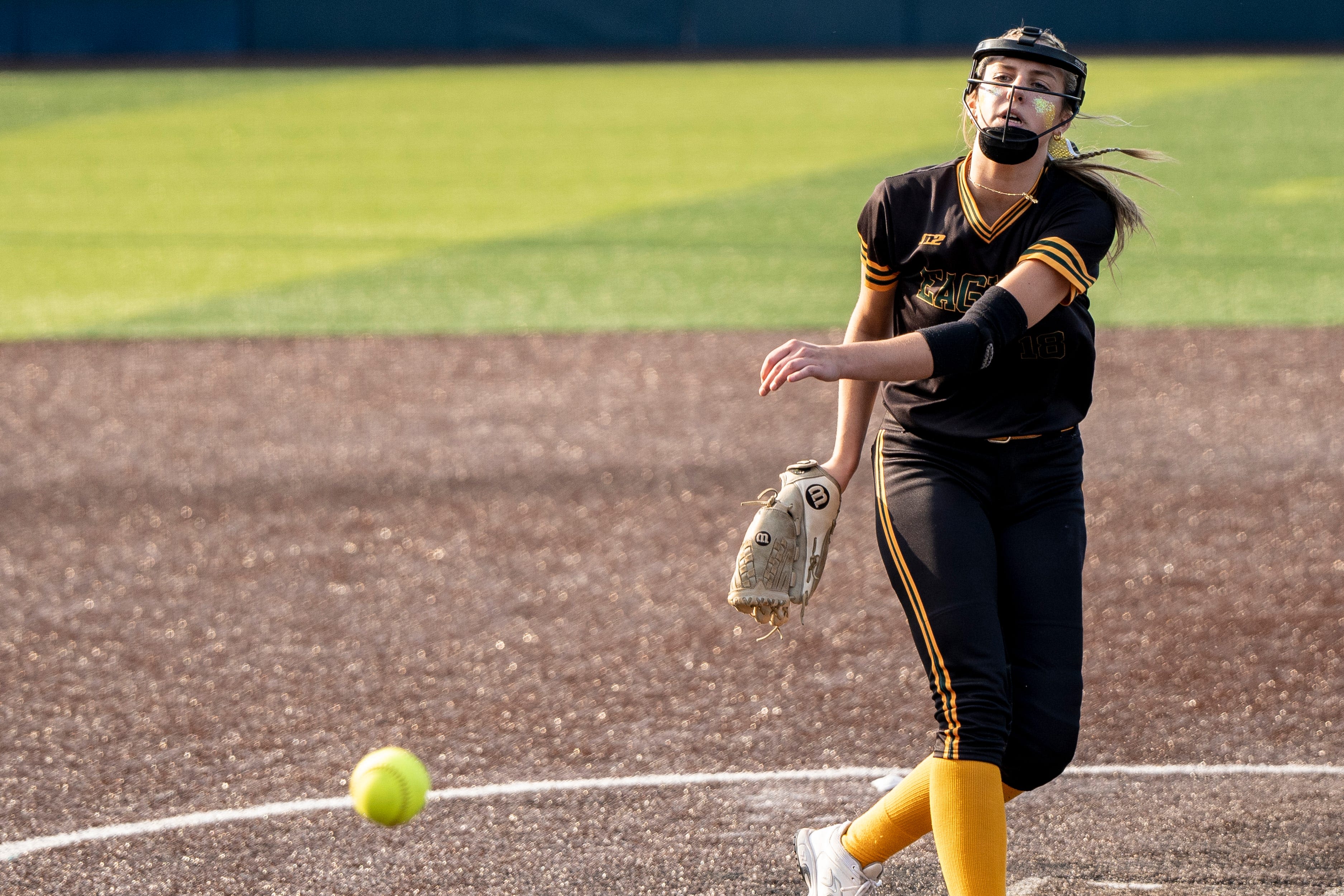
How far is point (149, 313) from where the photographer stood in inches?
466

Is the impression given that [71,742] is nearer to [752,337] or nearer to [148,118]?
[752,337]

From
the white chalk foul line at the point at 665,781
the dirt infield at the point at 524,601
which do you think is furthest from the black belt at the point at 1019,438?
the white chalk foul line at the point at 665,781

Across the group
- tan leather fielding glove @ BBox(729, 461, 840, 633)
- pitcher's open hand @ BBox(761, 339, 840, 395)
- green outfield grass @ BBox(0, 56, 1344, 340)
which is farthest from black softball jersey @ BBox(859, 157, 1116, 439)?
green outfield grass @ BBox(0, 56, 1344, 340)

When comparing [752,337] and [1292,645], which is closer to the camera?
[1292,645]

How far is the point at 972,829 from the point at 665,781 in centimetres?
138

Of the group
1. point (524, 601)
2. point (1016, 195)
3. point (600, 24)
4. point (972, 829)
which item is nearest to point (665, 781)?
point (972, 829)

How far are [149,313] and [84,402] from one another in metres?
2.63

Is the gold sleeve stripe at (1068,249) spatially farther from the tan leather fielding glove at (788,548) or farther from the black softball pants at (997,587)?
the tan leather fielding glove at (788,548)

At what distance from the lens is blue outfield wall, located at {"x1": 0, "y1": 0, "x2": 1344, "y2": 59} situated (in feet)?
100

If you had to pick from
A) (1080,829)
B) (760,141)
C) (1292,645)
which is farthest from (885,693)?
(760,141)

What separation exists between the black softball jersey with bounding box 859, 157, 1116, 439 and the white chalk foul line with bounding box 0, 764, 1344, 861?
1337mm

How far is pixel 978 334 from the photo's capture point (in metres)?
3.34

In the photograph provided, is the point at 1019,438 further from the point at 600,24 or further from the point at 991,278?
the point at 600,24

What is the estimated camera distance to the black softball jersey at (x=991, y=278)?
11.8 ft
